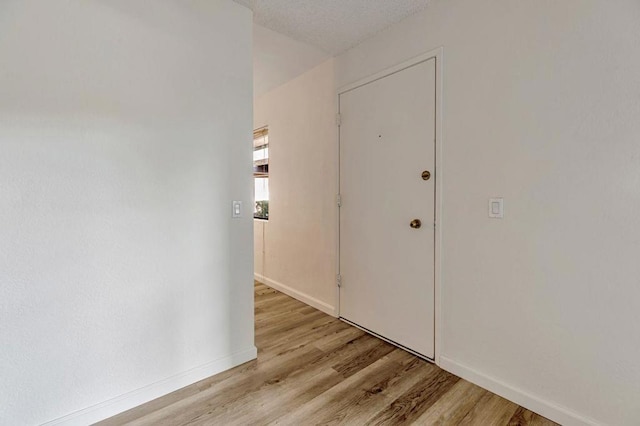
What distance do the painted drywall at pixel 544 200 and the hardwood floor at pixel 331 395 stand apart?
0.21 meters

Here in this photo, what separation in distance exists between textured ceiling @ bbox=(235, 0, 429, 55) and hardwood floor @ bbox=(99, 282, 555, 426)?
2445 millimetres

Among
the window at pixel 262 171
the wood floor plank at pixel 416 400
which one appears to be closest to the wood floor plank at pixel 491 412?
the wood floor plank at pixel 416 400

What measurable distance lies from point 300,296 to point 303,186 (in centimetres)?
120

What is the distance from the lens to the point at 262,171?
13.0ft

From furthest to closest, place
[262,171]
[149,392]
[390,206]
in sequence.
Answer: [262,171]
[390,206]
[149,392]

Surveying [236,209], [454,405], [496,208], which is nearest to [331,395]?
[454,405]

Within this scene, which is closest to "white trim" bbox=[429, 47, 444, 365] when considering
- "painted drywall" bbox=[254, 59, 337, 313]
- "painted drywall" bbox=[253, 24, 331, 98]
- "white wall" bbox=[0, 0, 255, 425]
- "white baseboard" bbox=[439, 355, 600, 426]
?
"white baseboard" bbox=[439, 355, 600, 426]

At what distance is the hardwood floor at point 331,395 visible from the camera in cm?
155

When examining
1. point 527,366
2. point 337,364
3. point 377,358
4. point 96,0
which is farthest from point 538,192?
point 96,0

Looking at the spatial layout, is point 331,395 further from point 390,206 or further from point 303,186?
point 303,186

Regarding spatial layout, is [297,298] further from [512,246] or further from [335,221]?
[512,246]

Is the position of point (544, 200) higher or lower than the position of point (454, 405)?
higher

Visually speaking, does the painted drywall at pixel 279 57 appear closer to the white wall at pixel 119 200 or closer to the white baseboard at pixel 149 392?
the white wall at pixel 119 200

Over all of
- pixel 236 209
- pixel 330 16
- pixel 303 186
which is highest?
pixel 330 16
